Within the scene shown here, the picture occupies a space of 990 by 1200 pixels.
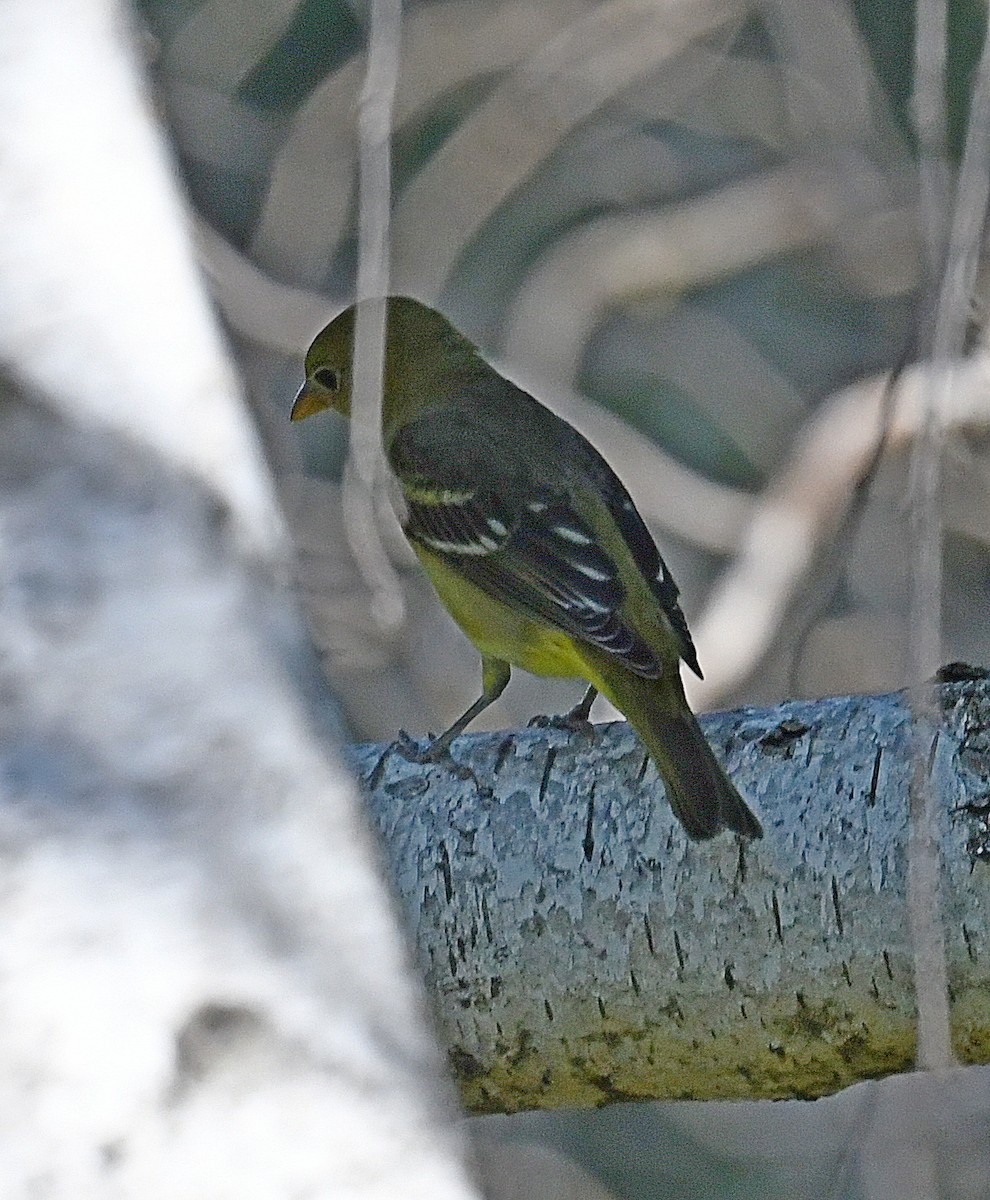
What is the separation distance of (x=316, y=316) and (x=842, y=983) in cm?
444

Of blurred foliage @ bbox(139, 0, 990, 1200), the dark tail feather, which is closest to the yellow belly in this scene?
the dark tail feather

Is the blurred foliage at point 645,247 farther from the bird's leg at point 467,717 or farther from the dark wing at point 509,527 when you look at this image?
the bird's leg at point 467,717

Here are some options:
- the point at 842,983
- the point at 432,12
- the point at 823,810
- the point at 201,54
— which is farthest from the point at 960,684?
the point at 201,54

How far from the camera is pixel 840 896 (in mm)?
2166

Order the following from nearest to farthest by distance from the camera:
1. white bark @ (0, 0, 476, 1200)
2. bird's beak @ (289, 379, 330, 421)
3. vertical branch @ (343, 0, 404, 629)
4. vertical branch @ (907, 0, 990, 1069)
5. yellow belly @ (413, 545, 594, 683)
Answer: white bark @ (0, 0, 476, 1200)
vertical branch @ (907, 0, 990, 1069)
vertical branch @ (343, 0, 404, 629)
yellow belly @ (413, 545, 594, 683)
bird's beak @ (289, 379, 330, 421)

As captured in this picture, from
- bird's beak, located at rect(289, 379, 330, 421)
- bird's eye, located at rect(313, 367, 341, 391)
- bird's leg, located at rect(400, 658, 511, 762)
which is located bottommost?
bird's leg, located at rect(400, 658, 511, 762)

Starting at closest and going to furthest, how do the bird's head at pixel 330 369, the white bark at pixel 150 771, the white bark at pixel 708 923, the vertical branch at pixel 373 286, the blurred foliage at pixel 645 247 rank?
the white bark at pixel 150 771, the vertical branch at pixel 373 286, the white bark at pixel 708 923, the bird's head at pixel 330 369, the blurred foliage at pixel 645 247

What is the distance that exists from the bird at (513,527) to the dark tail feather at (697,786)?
0.52 ft

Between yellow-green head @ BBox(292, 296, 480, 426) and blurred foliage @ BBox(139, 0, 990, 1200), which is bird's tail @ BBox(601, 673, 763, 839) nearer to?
yellow-green head @ BBox(292, 296, 480, 426)

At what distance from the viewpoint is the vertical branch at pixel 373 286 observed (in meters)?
1.56

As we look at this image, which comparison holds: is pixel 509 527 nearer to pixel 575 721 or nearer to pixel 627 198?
pixel 575 721

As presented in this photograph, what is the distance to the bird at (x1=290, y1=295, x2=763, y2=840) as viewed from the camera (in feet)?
10.8

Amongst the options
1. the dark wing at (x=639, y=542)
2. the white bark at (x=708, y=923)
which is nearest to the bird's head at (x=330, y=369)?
the dark wing at (x=639, y=542)

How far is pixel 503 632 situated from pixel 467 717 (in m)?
0.26
